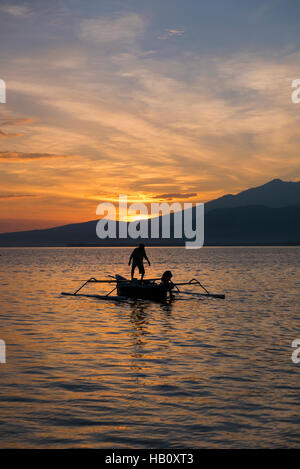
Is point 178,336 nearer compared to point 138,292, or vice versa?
point 178,336

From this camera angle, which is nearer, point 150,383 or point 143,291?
point 150,383

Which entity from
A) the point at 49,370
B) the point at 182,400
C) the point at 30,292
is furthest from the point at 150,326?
the point at 30,292

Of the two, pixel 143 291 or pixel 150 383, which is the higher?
pixel 143 291

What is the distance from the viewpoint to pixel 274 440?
7793 mm

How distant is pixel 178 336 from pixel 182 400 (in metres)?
7.80

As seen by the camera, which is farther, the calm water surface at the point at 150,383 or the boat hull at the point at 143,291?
the boat hull at the point at 143,291

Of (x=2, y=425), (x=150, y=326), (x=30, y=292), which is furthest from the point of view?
(x=30, y=292)

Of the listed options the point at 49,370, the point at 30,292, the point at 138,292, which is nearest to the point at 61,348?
the point at 49,370

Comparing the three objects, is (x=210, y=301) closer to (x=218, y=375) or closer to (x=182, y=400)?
(x=218, y=375)

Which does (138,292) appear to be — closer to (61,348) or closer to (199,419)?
(61,348)

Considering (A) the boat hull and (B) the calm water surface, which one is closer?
(B) the calm water surface
